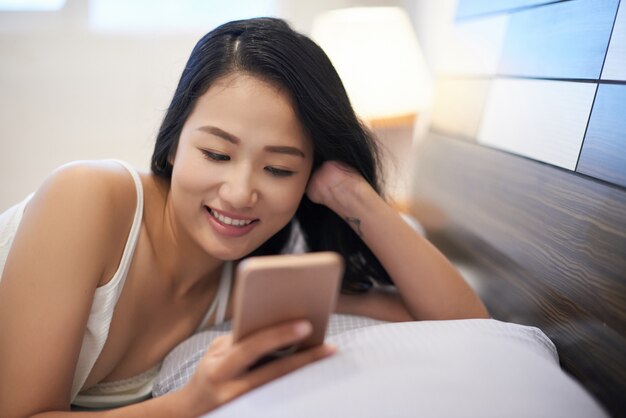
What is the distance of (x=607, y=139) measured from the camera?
3.00ft

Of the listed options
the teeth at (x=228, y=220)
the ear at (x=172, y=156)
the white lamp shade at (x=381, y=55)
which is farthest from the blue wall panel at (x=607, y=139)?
the white lamp shade at (x=381, y=55)

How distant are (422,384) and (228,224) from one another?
0.47m

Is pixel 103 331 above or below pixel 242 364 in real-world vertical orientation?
below

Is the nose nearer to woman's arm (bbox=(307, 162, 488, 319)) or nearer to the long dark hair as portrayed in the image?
the long dark hair

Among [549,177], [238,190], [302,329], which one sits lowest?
[302,329]

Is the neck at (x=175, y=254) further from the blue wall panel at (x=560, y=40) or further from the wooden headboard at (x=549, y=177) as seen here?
the blue wall panel at (x=560, y=40)

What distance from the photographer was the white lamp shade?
6.57ft

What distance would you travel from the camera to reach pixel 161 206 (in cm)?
112

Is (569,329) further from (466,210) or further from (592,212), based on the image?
(466,210)

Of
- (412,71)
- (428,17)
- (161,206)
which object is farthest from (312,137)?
(428,17)

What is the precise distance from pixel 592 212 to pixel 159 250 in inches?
33.1

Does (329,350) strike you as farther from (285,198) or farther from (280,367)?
(285,198)

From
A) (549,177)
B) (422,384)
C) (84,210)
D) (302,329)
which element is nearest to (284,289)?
(302,329)

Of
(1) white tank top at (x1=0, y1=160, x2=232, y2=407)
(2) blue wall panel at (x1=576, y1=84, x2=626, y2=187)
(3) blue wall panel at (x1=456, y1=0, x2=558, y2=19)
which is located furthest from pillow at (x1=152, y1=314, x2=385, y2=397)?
(3) blue wall panel at (x1=456, y1=0, x2=558, y2=19)
